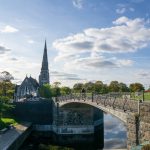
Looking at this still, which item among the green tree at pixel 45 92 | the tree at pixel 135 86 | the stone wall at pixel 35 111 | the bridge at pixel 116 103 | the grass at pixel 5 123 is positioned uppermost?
the tree at pixel 135 86

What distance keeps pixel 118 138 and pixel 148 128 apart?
123 feet

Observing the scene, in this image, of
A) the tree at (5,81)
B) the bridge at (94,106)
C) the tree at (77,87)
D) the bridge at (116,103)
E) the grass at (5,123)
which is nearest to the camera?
the bridge at (94,106)

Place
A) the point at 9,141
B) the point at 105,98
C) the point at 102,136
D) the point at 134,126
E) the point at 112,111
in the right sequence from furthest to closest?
the point at 102,136, the point at 9,141, the point at 105,98, the point at 112,111, the point at 134,126

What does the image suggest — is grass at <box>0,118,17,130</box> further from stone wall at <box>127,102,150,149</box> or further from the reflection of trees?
stone wall at <box>127,102,150,149</box>

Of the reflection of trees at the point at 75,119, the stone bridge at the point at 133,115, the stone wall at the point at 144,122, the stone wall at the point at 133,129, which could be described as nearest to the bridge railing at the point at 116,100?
the stone bridge at the point at 133,115

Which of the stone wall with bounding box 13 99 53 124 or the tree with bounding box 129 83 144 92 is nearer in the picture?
the stone wall with bounding box 13 99 53 124

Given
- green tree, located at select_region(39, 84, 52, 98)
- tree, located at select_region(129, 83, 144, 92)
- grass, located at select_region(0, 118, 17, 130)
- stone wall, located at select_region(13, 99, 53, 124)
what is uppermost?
tree, located at select_region(129, 83, 144, 92)

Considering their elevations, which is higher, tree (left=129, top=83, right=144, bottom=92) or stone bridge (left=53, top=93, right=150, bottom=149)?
tree (left=129, top=83, right=144, bottom=92)

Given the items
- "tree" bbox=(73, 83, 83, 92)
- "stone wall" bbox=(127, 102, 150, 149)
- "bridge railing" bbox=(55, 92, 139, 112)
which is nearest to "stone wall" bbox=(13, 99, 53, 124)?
"bridge railing" bbox=(55, 92, 139, 112)

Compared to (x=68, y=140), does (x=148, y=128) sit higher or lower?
higher

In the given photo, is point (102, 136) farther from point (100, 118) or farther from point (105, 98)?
point (105, 98)

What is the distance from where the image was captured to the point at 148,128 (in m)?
21.8

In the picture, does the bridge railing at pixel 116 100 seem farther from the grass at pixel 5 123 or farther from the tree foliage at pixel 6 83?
the tree foliage at pixel 6 83

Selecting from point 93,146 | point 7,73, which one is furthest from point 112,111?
point 7,73
